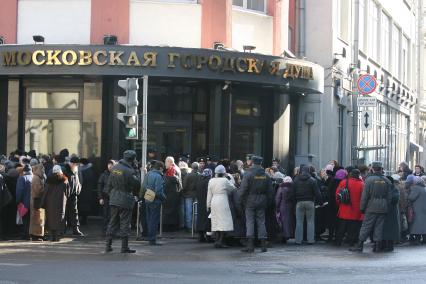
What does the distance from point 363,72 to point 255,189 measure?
65.1 feet

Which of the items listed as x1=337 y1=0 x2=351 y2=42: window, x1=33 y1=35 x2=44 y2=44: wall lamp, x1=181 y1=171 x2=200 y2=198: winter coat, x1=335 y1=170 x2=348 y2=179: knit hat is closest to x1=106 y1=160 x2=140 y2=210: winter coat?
x1=181 y1=171 x2=200 y2=198: winter coat

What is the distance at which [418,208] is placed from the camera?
850 inches

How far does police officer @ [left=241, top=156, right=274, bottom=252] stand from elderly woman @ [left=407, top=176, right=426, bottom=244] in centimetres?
524

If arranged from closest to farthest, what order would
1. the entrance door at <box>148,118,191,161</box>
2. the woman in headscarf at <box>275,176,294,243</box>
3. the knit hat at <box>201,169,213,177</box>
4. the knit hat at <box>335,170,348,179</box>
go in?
the knit hat at <box>201,169,213,177</box> → the woman in headscarf at <box>275,176,294,243</box> → the knit hat at <box>335,170,348,179</box> → the entrance door at <box>148,118,191,161</box>

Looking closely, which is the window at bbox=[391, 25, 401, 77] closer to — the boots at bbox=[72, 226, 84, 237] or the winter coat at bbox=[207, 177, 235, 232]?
the boots at bbox=[72, 226, 84, 237]

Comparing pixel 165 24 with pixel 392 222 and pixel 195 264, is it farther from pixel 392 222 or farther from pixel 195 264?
pixel 195 264

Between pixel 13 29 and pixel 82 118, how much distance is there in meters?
3.11

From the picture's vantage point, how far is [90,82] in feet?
79.6

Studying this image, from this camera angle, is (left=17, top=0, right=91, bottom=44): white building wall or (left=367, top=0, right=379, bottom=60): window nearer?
(left=17, top=0, right=91, bottom=44): white building wall

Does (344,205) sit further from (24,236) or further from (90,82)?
(90,82)

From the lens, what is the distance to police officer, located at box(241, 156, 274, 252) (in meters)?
17.7

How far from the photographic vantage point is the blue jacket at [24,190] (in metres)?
18.9

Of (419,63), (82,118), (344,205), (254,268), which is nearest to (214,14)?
(82,118)

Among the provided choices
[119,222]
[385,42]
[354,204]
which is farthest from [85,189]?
[385,42]
